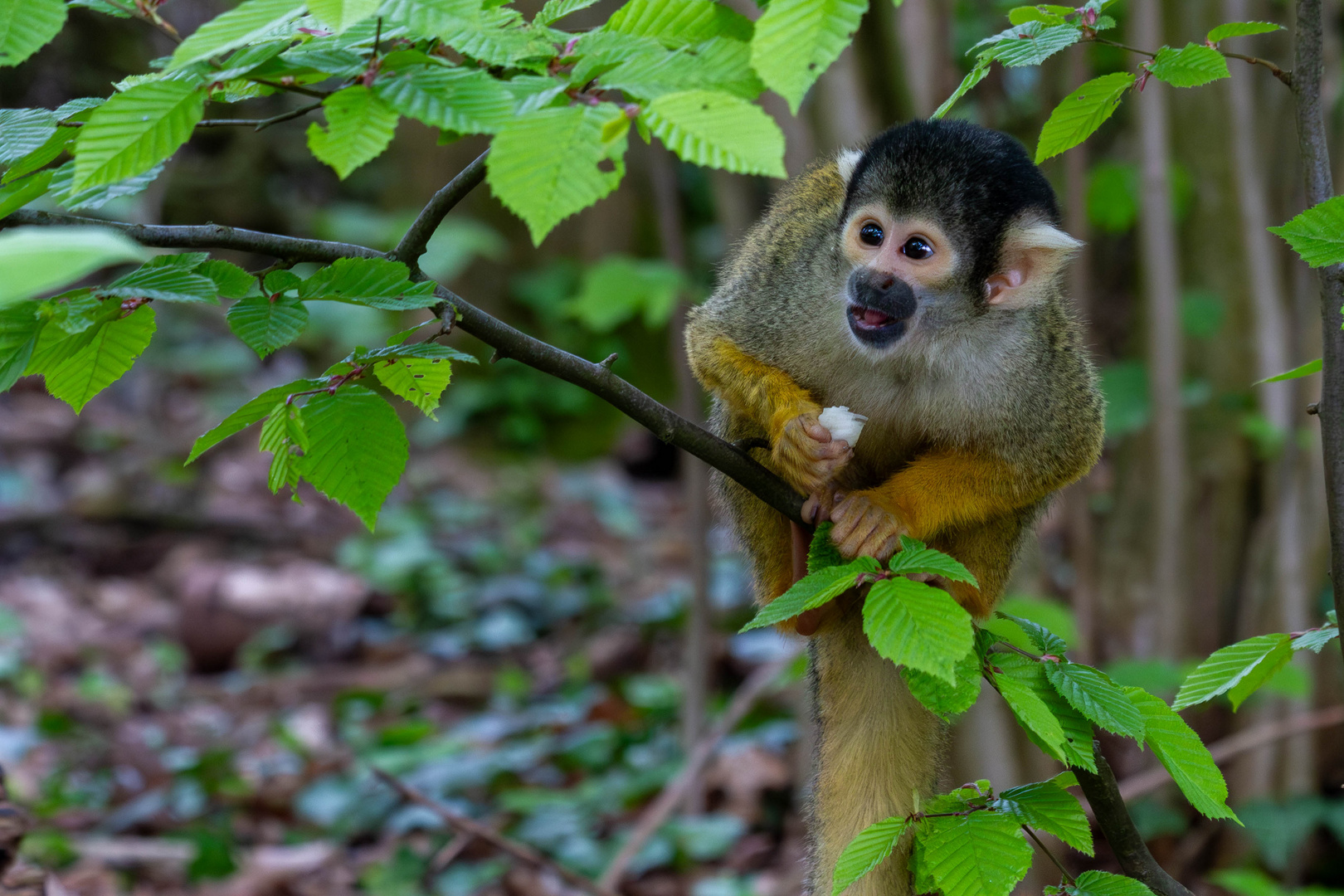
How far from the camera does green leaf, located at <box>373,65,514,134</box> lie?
1.00m

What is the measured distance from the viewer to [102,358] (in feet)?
4.12

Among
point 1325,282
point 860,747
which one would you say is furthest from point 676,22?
point 860,747

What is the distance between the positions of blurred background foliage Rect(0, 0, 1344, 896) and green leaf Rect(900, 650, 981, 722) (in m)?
1.39

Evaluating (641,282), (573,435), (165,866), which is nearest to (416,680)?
(165,866)

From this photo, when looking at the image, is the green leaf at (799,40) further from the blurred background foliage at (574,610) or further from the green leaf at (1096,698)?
the blurred background foliage at (574,610)

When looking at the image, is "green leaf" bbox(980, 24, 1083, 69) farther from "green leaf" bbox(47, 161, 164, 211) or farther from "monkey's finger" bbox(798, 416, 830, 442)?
"green leaf" bbox(47, 161, 164, 211)

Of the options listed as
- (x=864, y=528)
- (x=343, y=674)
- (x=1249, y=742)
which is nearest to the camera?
(x=864, y=528)

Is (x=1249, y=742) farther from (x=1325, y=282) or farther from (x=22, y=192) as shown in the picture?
(x=22, y=192)

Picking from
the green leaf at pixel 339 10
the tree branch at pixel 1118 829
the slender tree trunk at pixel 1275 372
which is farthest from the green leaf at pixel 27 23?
the slender tree trunk at pixel 1275 372

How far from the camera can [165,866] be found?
3.51 m

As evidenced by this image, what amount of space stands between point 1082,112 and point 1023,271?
0.79 metres

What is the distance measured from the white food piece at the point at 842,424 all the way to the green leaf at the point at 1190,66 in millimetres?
745

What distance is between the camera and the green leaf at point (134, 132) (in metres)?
0.97

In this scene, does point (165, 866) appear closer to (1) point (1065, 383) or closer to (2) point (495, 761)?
(2) point (495, 761)
